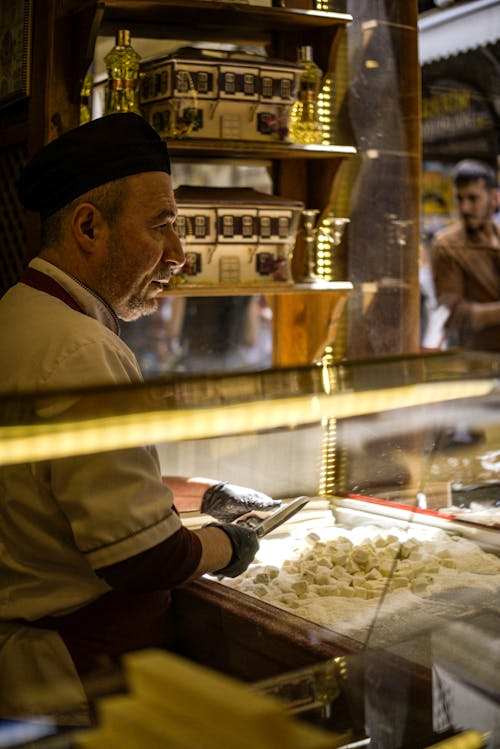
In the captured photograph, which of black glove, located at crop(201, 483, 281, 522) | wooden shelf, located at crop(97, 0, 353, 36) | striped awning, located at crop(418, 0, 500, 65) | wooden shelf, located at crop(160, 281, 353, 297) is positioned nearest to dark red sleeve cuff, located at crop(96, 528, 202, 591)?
black glove, located at crop(201, 483, 281, 522)

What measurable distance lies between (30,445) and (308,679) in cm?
43

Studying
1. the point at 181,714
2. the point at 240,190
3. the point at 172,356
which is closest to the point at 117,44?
the point at 240,190

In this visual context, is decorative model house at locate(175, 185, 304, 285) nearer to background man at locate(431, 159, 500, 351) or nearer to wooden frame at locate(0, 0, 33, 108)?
wooden frame at locate(0, 0, 33, 108)

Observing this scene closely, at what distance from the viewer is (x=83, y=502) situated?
1164mm

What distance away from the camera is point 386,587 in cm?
139

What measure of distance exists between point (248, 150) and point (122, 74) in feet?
1.39

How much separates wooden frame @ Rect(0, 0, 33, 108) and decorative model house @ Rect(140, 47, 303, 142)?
33 cm

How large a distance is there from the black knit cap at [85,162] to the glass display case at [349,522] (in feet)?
1.92

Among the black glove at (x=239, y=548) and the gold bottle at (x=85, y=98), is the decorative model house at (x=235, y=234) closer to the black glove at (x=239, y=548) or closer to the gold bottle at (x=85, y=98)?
the gold bottle at (x=85, y=98)

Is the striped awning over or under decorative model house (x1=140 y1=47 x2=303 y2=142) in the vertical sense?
over

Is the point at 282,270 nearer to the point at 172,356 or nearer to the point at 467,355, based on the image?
the point at 467,355

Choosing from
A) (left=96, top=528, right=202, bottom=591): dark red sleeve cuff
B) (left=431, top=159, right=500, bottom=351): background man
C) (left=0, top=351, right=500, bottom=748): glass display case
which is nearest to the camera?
(left=0, top=351, right=500, bottom=748): glass display case

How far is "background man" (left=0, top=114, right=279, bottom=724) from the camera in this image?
1098 mm

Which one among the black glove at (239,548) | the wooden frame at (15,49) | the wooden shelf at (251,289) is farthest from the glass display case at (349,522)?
the wooden frame at (15,49)
